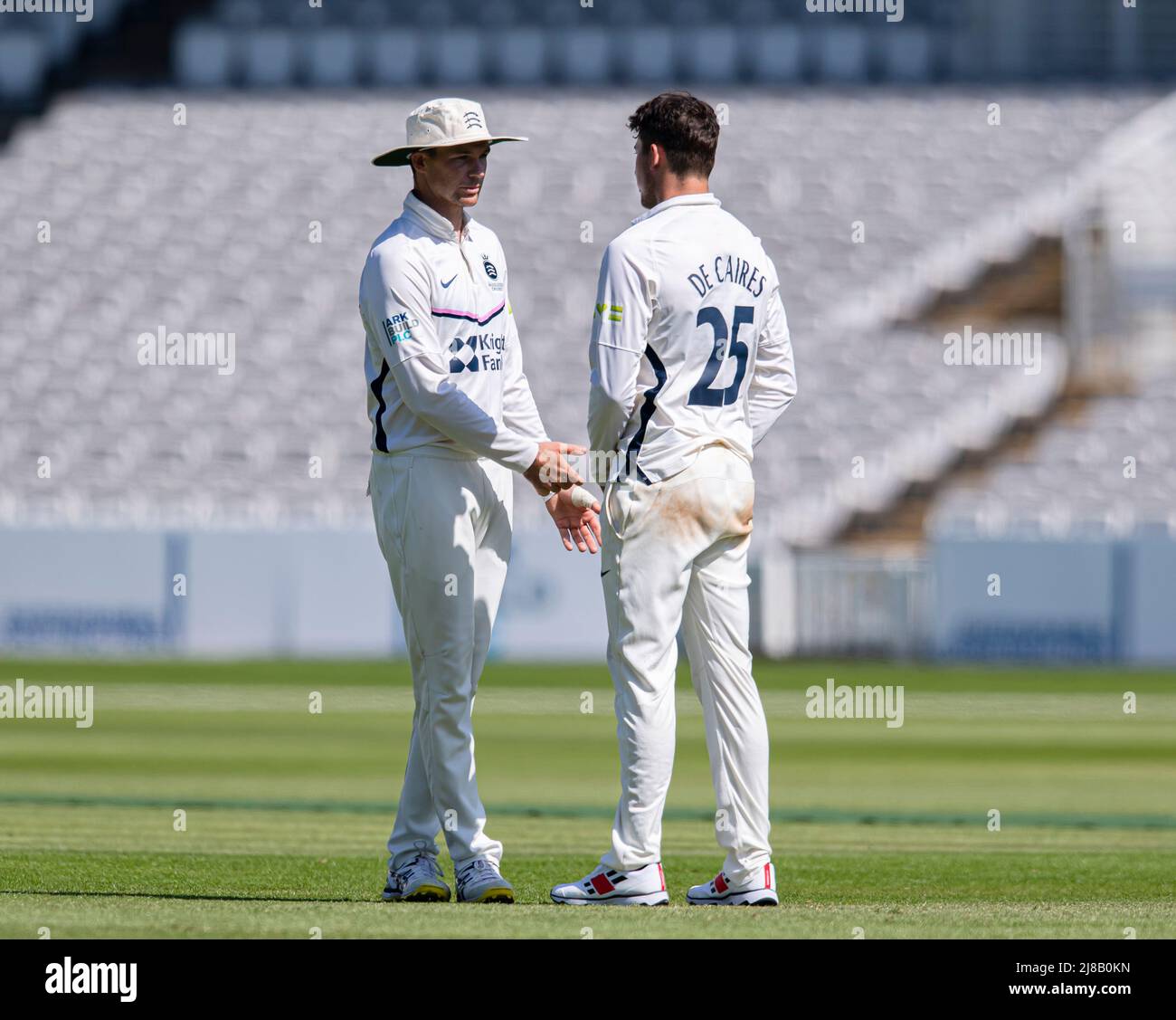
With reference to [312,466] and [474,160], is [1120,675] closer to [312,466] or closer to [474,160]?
[312,466]

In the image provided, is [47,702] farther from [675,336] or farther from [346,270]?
[346,270]

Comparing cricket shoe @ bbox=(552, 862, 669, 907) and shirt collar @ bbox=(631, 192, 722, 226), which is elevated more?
shirt collar @ bbox=(631, 192, 722, 226)

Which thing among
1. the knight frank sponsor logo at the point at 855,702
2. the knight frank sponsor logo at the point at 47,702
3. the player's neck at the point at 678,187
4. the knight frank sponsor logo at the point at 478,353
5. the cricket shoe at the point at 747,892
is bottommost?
the knight frank sponsor logo at the point at 855,702

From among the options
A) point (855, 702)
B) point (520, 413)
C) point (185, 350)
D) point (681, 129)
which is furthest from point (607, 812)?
point (185, 350)

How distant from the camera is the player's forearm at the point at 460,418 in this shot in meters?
5.81

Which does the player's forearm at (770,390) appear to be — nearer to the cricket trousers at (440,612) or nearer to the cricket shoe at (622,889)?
the cricket trousers at (440,612)

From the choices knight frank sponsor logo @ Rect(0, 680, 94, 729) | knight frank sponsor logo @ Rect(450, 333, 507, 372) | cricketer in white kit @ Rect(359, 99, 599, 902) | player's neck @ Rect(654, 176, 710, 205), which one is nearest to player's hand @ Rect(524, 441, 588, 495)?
cricketer in white kit @ Rect(359, 99, 599, 902)

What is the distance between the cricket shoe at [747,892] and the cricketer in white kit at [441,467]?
24.2 inches

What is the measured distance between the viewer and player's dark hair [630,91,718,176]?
18.8 ft

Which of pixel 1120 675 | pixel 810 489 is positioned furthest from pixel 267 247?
pixel 1120 675

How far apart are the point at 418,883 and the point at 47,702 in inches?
517

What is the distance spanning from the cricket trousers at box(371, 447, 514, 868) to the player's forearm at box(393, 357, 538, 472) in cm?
18
